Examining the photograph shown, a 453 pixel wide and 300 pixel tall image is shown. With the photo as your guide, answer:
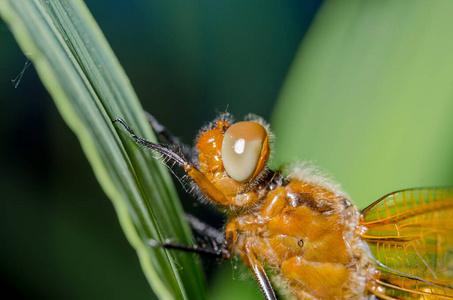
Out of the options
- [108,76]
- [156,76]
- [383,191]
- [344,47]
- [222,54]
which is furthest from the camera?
[222,54]

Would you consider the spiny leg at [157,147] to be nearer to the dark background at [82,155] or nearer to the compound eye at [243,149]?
the compound eye at [243,149]

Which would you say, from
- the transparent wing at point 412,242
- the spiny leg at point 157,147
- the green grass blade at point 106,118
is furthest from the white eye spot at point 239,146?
the transparent wing at point 412,242

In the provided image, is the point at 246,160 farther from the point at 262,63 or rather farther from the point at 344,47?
the point at 262,63

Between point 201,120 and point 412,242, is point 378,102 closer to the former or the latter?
point 412,242

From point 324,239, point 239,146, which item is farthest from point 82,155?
point 324,239

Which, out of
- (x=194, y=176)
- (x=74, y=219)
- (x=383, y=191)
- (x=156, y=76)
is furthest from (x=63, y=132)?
(x=383, y=191)
